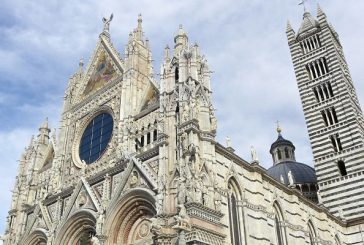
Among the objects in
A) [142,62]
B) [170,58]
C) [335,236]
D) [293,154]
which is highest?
[293,154]

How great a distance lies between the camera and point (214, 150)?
16.7 metres

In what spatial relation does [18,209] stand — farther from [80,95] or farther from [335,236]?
[335,236]

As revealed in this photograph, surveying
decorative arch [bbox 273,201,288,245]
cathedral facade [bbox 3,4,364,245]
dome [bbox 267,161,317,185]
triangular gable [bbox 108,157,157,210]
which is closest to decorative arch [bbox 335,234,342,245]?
cathedral facade [bbox 3,4,364,245]

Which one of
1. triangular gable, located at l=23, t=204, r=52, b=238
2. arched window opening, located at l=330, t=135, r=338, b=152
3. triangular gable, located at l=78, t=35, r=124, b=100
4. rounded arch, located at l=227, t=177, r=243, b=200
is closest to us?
rounded arch, located at l=227, t=177, r=243, b=200

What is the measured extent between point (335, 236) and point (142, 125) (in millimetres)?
14518

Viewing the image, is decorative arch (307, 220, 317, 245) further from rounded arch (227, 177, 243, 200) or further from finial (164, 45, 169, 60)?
finial (164, 45, 169, 60)

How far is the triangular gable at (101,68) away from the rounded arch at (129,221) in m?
9.16

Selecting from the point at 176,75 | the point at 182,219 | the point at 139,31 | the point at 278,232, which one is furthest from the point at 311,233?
the point at 139,31

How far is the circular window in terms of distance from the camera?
22.7 metres

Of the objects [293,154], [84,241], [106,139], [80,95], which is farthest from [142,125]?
[293,154]

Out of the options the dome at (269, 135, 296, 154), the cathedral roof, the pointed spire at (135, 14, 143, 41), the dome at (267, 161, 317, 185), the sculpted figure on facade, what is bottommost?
the sculpted figure on facade

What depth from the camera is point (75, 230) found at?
19875 millimetres

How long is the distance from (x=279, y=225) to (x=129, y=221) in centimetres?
764

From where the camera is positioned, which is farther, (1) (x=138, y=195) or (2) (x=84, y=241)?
(2) (x=84, y=241)
